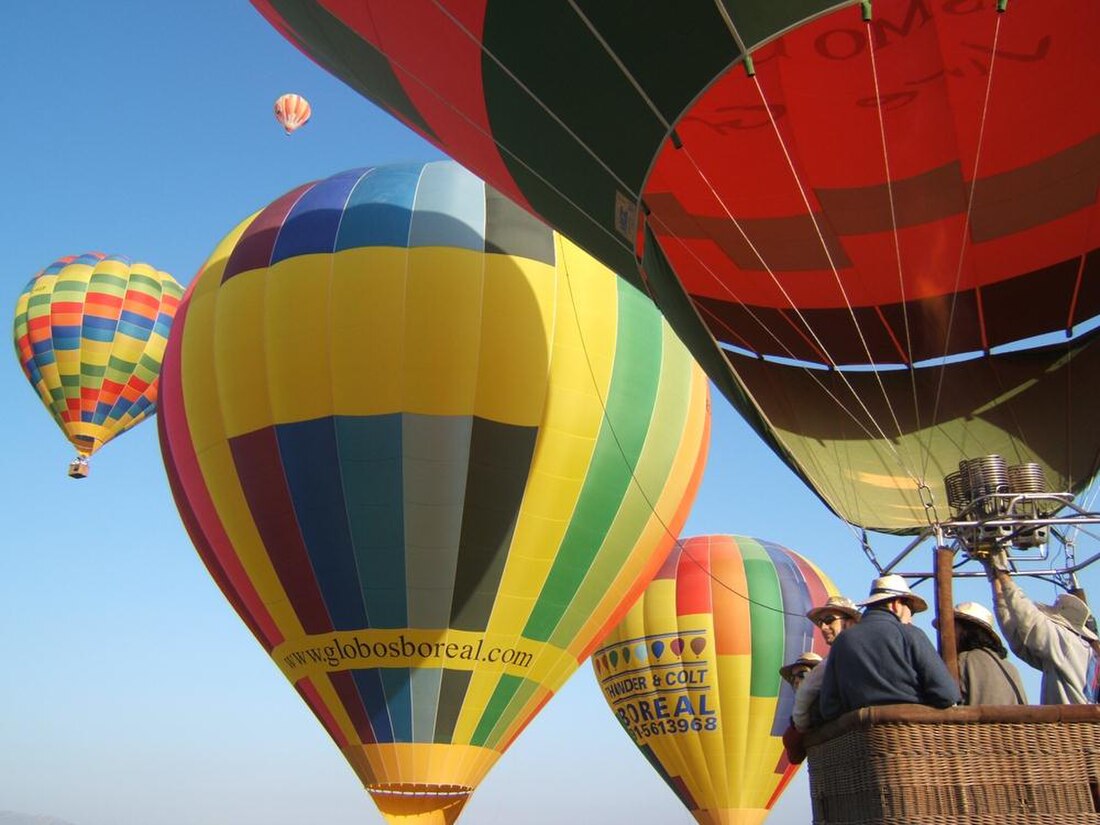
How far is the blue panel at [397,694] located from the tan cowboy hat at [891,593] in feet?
22.7

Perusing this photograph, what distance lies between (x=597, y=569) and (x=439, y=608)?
1439 millimetres

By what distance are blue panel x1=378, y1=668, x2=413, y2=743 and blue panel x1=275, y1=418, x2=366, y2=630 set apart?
47cm

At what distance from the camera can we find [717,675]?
47.0 feet

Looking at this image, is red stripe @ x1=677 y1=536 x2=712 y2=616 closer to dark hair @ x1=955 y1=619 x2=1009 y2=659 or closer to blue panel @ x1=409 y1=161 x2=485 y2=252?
blue panel @ x1=409 y1=161 x2=485 y2=252

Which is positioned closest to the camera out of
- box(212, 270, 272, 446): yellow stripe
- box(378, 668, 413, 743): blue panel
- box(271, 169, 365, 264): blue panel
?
box(378, 668, 413, 743): blue panel

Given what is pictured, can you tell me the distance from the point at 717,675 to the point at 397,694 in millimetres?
6170

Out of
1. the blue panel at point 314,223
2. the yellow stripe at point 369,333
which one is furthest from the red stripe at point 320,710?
the blue panel at point 314,223

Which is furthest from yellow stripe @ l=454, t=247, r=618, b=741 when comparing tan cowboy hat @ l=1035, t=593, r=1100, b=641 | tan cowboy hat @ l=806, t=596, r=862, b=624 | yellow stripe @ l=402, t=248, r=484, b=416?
tan cowboy hat @ l=806, t=596, r=862, b=624

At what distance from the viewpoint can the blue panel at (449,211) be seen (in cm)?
968

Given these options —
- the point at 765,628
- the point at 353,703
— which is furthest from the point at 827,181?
the point at 765,628

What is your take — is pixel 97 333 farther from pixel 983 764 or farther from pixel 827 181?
pixel 983 764

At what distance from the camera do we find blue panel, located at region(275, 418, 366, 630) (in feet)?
30.5

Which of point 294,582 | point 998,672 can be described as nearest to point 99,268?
point 294,582

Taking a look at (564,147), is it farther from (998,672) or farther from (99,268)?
(99,268)
